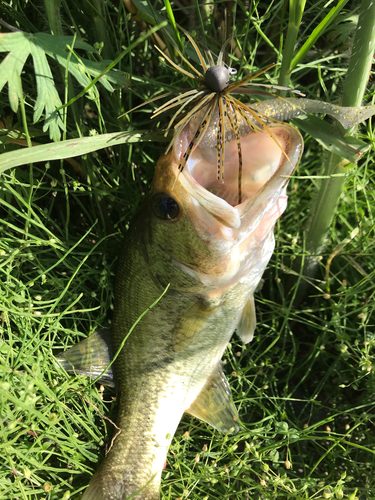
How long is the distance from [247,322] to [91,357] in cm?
95

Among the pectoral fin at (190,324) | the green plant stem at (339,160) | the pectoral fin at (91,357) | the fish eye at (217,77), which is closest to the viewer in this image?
the fish eye at (217,77)

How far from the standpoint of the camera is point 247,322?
7.59 feet

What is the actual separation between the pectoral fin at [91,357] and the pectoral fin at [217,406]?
0.55 metres

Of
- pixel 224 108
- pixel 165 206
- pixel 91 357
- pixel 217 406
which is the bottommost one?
pixel 217 406

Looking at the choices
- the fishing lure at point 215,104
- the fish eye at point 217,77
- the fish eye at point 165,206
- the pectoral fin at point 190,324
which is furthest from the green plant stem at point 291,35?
the pectoral fin at point 190,324

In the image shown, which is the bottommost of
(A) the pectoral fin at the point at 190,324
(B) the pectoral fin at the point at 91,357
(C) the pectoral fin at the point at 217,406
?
(C) the pectoral fin at the point at 217,406

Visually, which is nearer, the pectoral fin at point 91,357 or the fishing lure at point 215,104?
the fishing lure at point 215,104

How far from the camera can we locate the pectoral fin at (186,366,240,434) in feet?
7.44

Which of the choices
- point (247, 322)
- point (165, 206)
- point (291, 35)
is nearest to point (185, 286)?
point (165, 206)

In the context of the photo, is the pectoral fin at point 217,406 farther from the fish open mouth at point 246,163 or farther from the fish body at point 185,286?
the fish open mouth at point 246,163

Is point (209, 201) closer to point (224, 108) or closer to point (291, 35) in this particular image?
point (224, 108)

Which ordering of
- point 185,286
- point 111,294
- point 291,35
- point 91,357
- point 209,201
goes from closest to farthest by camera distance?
point 209,201
point 291,35
point 185,286
point 91,357
point 111,294

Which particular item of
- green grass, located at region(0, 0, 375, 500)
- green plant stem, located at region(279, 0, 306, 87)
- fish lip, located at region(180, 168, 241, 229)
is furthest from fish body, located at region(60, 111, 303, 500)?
green plant stem, located at region(279, 0, 306, 87)

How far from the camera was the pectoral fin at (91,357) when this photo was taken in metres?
2.21
